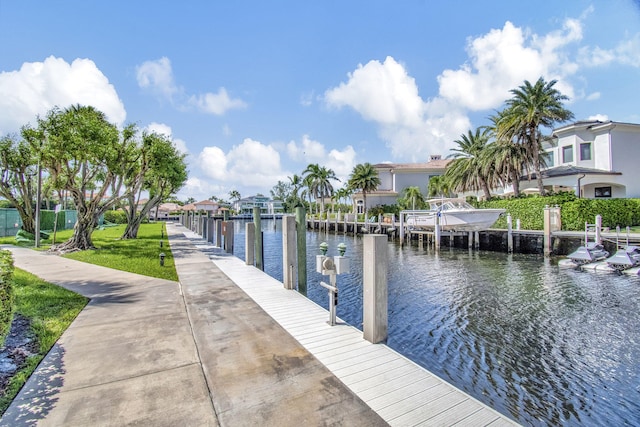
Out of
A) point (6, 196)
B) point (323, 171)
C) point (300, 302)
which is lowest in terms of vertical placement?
point (300, 302)

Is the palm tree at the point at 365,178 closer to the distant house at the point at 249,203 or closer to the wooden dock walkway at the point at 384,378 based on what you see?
the wooden dock walkway at the point at 384,378

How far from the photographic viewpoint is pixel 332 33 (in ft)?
46.9

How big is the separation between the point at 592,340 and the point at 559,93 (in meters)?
24.6

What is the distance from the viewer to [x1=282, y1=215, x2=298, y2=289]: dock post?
25.2ft

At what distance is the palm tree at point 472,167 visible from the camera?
29562mm

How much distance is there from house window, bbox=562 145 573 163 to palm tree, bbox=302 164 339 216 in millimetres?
34590

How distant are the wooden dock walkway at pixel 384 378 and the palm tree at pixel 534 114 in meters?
25.1

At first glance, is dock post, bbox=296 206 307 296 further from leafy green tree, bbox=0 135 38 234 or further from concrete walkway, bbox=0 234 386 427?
leafy green tree, bbox=0 135 38 234

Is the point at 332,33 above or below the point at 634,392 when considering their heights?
above

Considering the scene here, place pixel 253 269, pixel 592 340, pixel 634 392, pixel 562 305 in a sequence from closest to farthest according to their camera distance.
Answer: pixel 634 392
pixel 592 340
pixel 562 305
pixel 253 269

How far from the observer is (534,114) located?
78.8 ft

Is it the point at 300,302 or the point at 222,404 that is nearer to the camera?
the point at 222,404

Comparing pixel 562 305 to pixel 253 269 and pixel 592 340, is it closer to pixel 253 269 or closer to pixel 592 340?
pixel 592 340

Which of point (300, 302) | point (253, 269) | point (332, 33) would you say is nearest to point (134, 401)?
→ point (300, 302)
